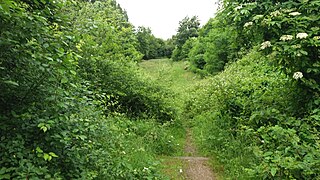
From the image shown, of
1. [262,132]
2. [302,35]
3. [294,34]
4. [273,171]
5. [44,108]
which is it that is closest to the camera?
[44,108]

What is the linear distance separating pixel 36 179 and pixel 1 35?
134cm

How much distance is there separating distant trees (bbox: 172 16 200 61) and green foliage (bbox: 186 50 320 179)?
28240mm

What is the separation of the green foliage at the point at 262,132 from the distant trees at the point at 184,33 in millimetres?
28240

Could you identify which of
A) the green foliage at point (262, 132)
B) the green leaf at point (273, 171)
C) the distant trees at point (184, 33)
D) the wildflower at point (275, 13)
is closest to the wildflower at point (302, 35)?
the wildflower at point (275, 13)

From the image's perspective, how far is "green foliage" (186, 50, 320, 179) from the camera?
3598mm

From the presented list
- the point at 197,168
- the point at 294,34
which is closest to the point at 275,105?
the point at 294,34

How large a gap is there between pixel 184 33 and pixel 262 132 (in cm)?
3485

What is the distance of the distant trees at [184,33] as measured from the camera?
37269 mm

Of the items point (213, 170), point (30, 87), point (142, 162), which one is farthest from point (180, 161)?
point (30, 87)

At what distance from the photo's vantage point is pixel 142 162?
4.53m

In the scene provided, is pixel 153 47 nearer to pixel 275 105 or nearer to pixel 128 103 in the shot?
pixel 128 103

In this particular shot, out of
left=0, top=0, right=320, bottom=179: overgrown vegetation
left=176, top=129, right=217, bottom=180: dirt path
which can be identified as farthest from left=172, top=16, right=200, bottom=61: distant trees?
left=176, top=129, right=217, bottom=180: dirt path

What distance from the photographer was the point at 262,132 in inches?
186

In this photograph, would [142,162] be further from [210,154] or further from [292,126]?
[292,126]
